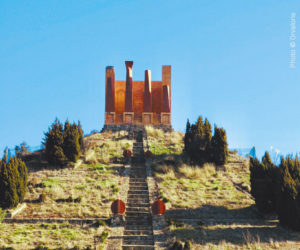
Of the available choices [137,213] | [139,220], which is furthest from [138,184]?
[139,220]

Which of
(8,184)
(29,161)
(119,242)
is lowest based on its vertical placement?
(119,242)

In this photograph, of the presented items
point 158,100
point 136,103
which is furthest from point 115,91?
point 158,100

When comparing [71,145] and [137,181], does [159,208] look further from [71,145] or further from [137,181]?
[71,145]

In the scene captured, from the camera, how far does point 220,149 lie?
862 inches

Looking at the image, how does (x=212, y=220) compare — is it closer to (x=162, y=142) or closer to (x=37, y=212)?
(x=37, y=212)

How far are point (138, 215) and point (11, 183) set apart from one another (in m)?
5.85

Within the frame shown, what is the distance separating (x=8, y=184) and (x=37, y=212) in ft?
6.02

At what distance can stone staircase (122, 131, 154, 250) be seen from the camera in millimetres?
12230

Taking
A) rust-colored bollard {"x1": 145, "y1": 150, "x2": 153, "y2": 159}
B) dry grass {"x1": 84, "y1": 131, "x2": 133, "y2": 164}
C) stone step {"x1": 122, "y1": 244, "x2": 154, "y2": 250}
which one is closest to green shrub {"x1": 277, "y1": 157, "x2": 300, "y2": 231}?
stone step {"x1": 122, "y1": 244, "x2": 154, "y2": 250}

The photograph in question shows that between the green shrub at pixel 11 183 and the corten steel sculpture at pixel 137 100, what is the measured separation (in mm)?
15915

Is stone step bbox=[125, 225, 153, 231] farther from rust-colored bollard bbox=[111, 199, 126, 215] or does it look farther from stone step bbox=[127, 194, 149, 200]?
stone step bbox=[127, 194, 149, 200]

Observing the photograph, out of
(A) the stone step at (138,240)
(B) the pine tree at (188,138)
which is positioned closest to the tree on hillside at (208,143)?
(B) the pine tree at (188,138)

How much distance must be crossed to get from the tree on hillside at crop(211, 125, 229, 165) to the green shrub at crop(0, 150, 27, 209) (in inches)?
485

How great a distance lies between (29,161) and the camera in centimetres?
2116
